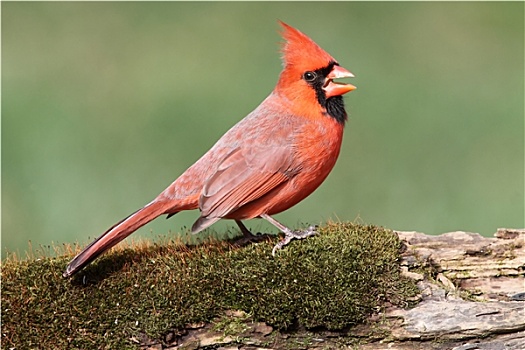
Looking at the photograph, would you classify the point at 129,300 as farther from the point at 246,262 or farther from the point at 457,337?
the point at 457,337

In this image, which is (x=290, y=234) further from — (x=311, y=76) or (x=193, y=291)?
(x=311, y=76)

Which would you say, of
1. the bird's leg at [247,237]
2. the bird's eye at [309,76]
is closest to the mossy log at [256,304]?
the bird's leg at [247,237]

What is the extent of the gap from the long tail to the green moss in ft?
0.27

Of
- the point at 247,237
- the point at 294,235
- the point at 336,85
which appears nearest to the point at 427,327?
the point at 294,235

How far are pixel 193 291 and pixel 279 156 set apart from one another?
873 millimetres

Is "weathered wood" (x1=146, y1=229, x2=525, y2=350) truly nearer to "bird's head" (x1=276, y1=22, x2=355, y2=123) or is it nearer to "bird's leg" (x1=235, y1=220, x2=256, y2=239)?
"bird's leg" (x1=235, y1=220, x2=256, y2=239)

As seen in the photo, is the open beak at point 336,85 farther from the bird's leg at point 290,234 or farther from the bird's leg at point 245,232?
the bird's leg at point 245,232

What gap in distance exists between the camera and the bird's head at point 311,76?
4156mm

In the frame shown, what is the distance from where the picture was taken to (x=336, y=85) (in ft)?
13.7

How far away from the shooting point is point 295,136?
411 centimetres

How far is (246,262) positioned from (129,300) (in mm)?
587

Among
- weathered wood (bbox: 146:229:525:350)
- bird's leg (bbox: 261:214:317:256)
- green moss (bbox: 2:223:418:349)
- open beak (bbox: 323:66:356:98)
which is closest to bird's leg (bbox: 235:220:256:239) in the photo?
bird's leg (bbox: 261:214:317:256)

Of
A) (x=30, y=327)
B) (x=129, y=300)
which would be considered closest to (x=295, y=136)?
(x=129, y=300)

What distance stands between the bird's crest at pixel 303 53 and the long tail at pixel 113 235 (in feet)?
3.46
